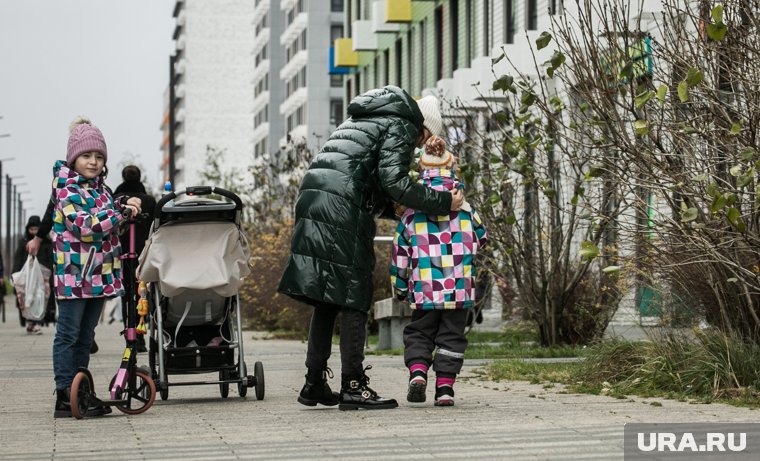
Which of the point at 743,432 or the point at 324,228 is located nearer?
the point at 743,432

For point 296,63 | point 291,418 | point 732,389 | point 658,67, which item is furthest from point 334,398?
point 296,63

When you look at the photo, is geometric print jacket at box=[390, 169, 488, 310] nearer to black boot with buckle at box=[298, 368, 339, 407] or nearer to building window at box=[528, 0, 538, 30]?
black boot with buckle at box=[298, 368, 339, 407]

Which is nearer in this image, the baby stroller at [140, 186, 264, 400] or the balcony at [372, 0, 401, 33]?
the baby stroller at [140, 186, 264, 400]

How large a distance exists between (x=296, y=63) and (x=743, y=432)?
80.6 m

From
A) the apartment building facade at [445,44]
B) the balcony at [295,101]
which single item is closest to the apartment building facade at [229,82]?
the balcony at [295,101]

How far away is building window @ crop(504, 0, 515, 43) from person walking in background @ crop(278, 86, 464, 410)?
24.7 m

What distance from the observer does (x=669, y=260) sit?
10758 mm

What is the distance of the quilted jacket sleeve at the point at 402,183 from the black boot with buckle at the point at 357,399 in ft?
3.38

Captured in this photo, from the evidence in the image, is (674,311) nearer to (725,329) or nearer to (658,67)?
(725,329)

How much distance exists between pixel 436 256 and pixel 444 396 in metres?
0.85

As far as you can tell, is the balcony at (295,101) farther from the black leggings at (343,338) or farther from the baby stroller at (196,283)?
the black leggings at (343,338)

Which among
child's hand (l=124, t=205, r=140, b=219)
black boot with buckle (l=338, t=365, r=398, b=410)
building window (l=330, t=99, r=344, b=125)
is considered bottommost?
black boot with buckle (l=338, t=365, r=398, b=410)

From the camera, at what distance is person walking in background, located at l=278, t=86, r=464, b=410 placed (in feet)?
30.6

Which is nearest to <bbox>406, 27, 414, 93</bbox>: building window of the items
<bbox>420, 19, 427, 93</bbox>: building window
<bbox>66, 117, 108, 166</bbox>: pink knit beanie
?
<bbox>420, 19, 427, 93</bbox>: building window
